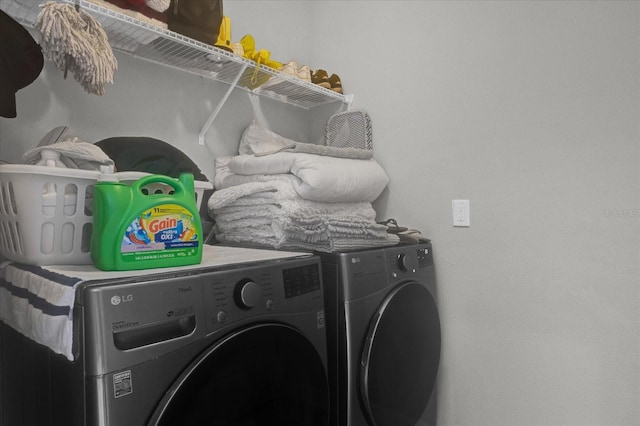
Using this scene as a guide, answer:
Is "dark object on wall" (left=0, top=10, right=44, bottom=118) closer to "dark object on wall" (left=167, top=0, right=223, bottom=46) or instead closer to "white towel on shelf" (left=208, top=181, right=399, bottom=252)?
"dark object on wall" (left=167, top=0, right=223, bottom=46)

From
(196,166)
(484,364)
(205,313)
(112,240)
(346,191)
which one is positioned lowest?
(484,364)

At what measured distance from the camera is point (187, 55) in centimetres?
141

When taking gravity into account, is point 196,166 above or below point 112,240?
above

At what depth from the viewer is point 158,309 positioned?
2.29ft

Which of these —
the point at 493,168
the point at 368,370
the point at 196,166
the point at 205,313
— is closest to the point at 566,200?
the point at 493,168

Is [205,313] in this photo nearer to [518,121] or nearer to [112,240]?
[112,240]

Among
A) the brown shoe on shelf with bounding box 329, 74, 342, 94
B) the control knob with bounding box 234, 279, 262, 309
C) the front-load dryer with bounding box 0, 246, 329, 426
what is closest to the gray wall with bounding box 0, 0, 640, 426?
the brown shoe on shelf with bounding box 329, 74, 342, 94

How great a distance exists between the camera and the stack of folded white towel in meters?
1.25

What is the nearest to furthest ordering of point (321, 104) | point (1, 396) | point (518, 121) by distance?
point (1, 396) → point (518, 121) → point (321, 104)

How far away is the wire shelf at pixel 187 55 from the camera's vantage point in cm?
109

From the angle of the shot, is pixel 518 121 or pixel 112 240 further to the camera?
pixel 518 121

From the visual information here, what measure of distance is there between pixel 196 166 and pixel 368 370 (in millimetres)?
961

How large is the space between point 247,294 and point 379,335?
53 cm

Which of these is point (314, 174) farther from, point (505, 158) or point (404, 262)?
point (505, 158)
